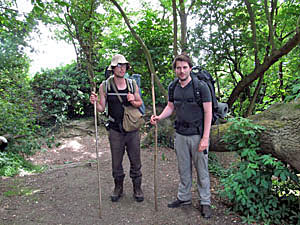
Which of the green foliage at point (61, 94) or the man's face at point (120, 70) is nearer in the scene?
the man's face at point (120, 70)

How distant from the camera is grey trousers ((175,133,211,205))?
129 inches

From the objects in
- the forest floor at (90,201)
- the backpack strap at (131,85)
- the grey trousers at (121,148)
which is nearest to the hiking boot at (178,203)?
the forest floor at (90,201)

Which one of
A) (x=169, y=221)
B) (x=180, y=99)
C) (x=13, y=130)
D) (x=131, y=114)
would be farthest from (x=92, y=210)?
(x=13, y=130)

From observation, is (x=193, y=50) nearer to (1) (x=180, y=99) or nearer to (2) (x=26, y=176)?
(1) (x=180, y=99)

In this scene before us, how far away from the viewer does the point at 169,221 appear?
321cm

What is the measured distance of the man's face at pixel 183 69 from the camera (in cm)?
319

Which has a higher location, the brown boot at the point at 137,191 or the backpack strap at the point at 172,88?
the backpack strap at the point at 172,88

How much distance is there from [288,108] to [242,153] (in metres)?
Result: 1.09

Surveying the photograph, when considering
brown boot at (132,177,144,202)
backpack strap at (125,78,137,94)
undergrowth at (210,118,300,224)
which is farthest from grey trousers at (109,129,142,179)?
undergrowth at (210,118,300,224)

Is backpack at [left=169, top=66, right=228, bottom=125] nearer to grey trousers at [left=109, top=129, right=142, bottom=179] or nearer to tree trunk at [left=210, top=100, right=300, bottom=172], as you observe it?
tree trunk at [left=210, top=100, right=300, bottom=172]

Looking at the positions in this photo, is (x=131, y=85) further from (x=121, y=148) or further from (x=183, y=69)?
(x=121, y=148)

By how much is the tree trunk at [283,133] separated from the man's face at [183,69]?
1.46 meters

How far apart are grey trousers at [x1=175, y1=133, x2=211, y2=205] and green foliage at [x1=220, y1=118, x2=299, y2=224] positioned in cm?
39

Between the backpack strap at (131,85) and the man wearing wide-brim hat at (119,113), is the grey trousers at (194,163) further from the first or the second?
the backpack strap at (131,85)
